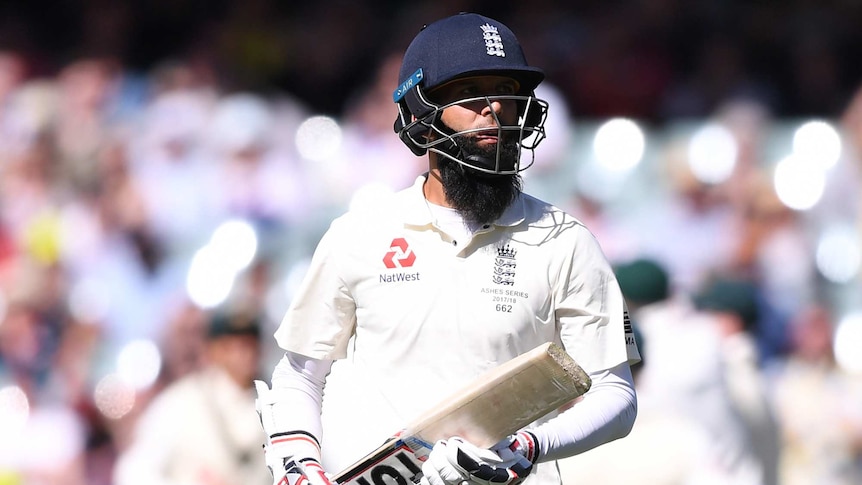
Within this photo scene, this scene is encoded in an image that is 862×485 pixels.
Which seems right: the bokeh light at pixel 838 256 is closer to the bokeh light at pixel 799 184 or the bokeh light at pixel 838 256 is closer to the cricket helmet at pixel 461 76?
the bokeh light at pixel 799 184

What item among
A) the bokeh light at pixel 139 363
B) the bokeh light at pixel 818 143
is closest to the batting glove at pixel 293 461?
the bokeh light at pixel 139 363

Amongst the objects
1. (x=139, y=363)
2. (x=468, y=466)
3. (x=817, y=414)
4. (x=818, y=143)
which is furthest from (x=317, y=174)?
(x=468, y=466)

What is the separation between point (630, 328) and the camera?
316 cm

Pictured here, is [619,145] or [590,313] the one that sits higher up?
[619,145]

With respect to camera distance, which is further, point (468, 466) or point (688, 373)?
point (688, 373)

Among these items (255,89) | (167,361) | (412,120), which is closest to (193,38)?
(255,89)

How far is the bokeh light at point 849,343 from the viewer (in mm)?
7020

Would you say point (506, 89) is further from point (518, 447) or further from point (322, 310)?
point (518, 447)

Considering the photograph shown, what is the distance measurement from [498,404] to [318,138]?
5.28m

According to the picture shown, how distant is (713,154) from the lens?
7590 millimetres

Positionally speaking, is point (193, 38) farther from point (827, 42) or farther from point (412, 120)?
point (412, 120)

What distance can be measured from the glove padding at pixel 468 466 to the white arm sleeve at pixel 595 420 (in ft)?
0.42

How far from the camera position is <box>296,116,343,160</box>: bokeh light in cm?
784

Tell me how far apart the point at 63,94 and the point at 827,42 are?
4.91m
